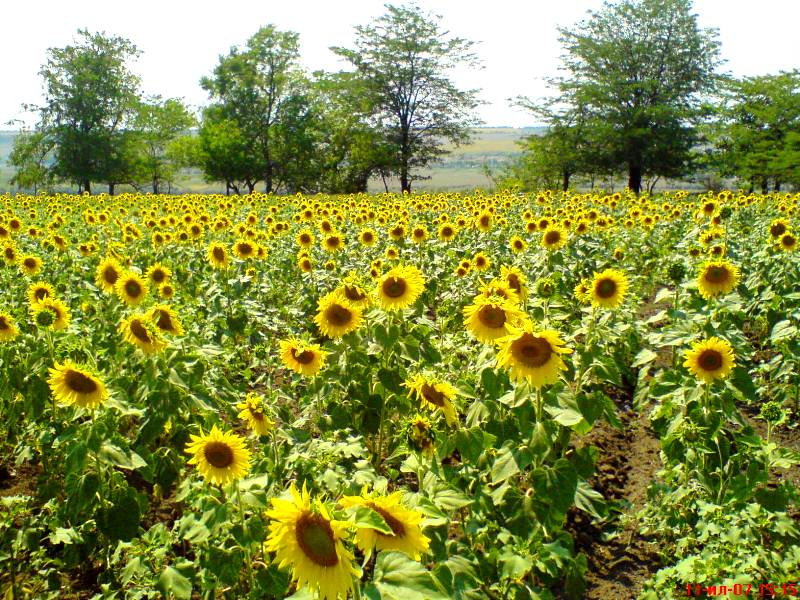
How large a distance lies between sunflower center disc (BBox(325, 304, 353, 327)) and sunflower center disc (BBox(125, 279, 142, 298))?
69.5 inches

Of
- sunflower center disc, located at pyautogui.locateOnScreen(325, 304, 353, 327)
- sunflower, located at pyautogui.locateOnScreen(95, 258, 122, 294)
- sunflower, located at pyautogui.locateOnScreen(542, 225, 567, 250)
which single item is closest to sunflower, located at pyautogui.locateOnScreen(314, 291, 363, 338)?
sunflower center disc, located at pyautogui.locateOnScreen(325, 304, 353, 327)

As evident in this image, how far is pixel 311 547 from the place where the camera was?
1610 millimetres

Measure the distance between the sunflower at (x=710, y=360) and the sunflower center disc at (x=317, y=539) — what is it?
8.26ft

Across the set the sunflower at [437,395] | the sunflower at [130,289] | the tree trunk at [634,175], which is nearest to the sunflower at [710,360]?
the sunflower at [437,395]

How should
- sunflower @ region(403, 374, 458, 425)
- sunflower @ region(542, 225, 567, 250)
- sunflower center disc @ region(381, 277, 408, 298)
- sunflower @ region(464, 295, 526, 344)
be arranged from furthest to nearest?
sunflower @ region(542, 225, 567, 250)
sunflower center disc @ region(381, 277, 408, 298)
sunflower @ region(464, 295, 526, 344)
sunflower @ region(403, 374, 458, 425)

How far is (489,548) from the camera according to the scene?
112 inches

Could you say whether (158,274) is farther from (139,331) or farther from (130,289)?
(139,331)

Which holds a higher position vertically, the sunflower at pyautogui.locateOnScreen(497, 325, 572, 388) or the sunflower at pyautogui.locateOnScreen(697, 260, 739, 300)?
the sunflower at pyautogui.locateOnScreen(697, 260, 739, 300)

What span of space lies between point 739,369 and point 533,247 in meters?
6.00

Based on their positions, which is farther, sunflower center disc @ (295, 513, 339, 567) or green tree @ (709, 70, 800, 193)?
green tree @ (709, 70, 800, 193)

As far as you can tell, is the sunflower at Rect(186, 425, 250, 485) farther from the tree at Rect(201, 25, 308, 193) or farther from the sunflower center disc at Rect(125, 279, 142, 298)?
the tree at Rect(201, 25, 308, 193)

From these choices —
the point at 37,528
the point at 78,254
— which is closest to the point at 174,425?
the point at 37,528

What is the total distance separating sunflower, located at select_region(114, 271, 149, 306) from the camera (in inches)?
183

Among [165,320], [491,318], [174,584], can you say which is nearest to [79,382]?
[165,320]
